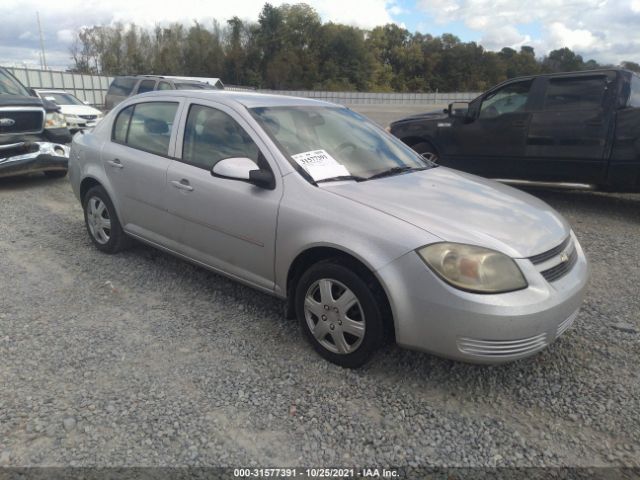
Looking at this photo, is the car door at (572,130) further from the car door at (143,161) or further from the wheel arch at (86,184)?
the wheel arch at (86,184)

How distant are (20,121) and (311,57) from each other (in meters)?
80.0

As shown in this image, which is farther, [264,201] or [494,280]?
[264,201]

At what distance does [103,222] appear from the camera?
475 centimetres

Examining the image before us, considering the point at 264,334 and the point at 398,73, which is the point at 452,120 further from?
the point at 398,73

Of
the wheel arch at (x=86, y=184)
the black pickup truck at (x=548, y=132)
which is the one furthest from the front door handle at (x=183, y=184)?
the black pickup truck at (x=548, y=132)

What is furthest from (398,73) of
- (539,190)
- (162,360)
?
(162,360)

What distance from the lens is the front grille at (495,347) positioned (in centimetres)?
257

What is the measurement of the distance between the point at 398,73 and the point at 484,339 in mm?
95156

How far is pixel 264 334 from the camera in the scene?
3.44 metres

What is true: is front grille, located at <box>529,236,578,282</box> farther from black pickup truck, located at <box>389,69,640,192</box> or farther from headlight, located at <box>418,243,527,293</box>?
black pickup truck, located at <box>389,69,640,192</box>

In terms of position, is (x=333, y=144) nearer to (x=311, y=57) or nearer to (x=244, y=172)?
(x=244, y=172)

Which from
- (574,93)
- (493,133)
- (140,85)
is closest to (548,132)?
(574,93)

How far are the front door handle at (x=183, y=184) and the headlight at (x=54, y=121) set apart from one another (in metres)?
5.45

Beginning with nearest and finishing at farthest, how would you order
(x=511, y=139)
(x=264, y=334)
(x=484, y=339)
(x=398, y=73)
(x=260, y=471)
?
(x=260, y=471)
(x=484, y=339)
(x=264, y=334)
(x=511, y=139)
(x=398, y=73)
